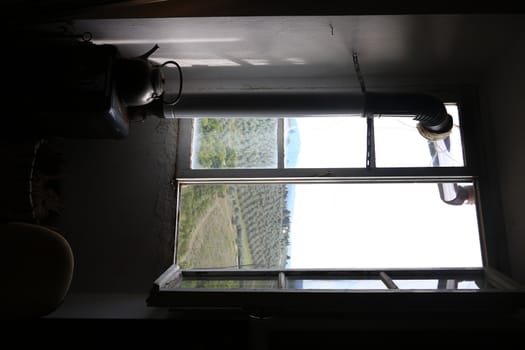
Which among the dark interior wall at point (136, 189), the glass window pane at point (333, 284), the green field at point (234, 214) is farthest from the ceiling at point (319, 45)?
the glass window pane at point (333, 284)

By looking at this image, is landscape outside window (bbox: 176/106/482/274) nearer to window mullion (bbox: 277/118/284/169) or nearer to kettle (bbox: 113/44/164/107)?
window mullion (bbox: 277/118/284/169)

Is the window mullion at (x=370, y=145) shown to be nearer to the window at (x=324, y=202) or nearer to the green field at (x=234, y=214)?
the window at (x=324, y=202)

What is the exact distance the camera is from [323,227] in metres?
1.38

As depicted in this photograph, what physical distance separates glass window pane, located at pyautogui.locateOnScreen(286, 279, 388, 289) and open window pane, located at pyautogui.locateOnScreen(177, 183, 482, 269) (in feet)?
0.30

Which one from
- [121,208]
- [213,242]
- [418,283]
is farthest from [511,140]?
[121,208]

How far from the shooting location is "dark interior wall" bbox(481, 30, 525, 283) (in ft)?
3.80

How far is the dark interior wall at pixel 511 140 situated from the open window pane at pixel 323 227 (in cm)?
13

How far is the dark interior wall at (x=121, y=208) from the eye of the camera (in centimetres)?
129

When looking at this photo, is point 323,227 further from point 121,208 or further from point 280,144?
point 121,208

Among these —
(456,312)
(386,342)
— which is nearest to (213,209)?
(386,342)

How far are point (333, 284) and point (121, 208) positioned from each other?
839mm

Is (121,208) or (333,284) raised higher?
(121,208)

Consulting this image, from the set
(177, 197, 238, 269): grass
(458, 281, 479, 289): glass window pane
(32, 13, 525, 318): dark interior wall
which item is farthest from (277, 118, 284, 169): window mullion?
(458, 281, 479, 289): glass window pane

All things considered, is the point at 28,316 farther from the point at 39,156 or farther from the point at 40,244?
the point at 39,156
